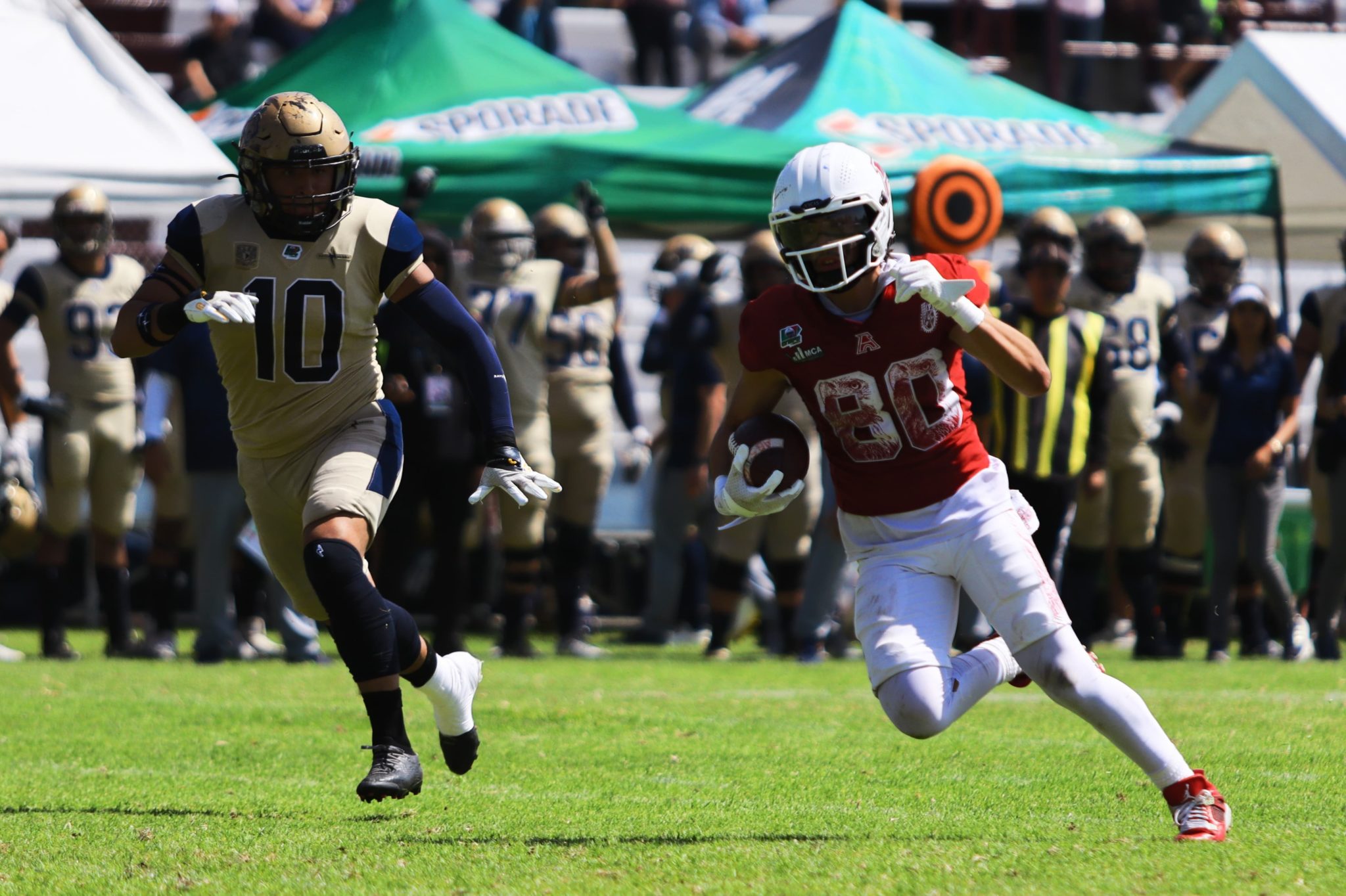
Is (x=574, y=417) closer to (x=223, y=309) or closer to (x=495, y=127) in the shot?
(x=495, y=127)

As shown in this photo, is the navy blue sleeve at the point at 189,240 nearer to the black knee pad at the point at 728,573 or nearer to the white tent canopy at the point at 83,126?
the white tent canopy at the point at 83,126

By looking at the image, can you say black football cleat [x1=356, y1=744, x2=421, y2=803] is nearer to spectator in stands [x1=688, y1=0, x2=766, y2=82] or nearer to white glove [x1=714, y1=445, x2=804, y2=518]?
white glove [x1=714, y1=445, x2=804, y2=518]

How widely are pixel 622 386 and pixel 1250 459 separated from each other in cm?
319

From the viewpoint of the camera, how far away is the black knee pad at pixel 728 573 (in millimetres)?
9242

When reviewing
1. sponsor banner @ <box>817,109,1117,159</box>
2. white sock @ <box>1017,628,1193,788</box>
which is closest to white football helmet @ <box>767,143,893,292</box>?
white sock @ <box>1017,628,1193,788</box>

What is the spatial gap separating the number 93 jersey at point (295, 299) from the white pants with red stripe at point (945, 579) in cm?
146

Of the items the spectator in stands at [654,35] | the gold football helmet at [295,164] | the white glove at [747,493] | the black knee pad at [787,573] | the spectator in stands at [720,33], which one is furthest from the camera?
the spectator in stands at [720,33]

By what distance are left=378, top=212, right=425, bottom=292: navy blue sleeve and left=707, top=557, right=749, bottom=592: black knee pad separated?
4.51 m

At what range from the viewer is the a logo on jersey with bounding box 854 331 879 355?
4387 millimetres

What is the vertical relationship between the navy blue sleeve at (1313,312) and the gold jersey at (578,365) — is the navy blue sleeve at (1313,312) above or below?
above

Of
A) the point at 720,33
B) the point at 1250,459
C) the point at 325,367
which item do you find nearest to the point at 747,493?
the point at 325,367

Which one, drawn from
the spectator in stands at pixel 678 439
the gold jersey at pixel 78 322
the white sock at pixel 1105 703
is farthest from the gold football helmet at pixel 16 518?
the white sock at pixel 1105 703

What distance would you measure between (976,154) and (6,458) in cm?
534

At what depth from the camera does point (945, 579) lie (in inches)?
174
